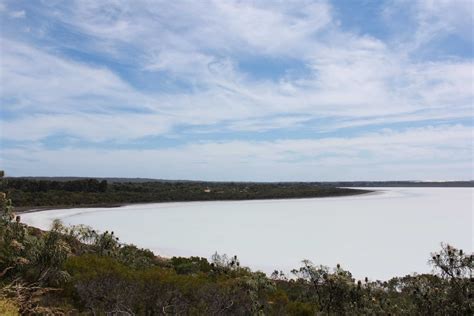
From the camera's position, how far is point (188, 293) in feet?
29.7

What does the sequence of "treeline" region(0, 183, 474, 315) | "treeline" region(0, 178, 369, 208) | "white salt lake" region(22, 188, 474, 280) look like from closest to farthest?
"treeline" region(0, 183, 474, 315)
"white salt lake" region(22, 188, 474, 280)
"treeline" region(0, 178, 369, 208)

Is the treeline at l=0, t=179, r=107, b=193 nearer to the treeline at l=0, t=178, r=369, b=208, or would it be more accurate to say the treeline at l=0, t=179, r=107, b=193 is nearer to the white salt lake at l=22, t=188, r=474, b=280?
the treeline at l=0, t=178, r=369, b=208

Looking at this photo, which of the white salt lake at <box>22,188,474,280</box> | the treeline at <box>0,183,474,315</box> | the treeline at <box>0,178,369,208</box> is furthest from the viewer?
the treeline at <box>0,178,369,208</box>

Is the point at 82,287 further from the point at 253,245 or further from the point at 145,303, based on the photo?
the point at 253,245

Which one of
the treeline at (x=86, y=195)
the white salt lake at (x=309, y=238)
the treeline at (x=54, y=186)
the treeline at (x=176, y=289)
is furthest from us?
the treeline at (x=54, y=186)

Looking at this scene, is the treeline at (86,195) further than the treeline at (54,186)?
No

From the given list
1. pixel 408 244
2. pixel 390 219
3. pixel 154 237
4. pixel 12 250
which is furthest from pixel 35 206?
pixel 12 250

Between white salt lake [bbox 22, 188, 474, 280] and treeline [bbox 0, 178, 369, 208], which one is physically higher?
treeline [bbox 0, 178, 369, 208]

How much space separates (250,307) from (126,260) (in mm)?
7196

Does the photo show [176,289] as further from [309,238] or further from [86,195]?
[86,195]

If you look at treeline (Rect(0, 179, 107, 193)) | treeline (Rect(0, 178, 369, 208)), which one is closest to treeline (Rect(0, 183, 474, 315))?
treeline (Rect(0, 178, 369, 208))

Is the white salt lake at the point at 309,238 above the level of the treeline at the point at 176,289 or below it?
below

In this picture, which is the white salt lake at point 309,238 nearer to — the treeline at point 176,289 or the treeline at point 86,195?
the treeline at point 176,289

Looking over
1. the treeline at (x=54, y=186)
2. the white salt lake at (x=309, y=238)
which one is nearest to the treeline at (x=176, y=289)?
the white salt lake at (x=309, y=238)
